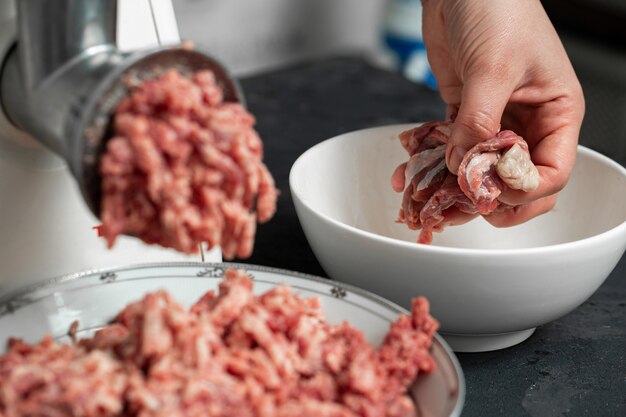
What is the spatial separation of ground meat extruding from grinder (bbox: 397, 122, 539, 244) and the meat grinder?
40 cm

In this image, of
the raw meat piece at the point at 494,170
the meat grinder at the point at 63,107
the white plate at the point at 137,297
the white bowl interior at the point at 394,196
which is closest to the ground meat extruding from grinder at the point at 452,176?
the raw meat piece at the point at 494,170

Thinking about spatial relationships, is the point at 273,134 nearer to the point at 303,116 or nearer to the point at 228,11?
the point at 303,116

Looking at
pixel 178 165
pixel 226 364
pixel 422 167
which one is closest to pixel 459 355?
pixel 422 167

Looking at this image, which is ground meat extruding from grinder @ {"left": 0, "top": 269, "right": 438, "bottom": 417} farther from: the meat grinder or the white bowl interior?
the white bowl interior

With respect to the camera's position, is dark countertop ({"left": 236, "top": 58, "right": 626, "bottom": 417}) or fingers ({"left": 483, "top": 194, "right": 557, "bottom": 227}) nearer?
dark countertop ({"left": 236, "top": 58, "right": 626, "bottom": 417})

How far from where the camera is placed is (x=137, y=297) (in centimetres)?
102

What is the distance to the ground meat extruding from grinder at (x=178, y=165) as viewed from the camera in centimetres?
76

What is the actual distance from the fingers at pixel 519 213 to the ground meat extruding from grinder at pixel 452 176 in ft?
0.06

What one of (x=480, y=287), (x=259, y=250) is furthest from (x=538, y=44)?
(x=259, y=250)

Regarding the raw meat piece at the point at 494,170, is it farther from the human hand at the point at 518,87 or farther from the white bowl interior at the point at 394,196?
the white bowl interior at the point at 394,196

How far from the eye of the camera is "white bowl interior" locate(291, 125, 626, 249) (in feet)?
4.25

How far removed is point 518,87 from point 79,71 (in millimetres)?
702

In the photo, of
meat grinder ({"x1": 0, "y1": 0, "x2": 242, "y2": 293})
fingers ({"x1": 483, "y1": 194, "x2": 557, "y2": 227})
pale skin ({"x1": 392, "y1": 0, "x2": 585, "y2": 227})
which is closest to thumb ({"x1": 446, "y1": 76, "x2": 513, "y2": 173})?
pale skin ({"x1": 392, "y1": 0, "x2": 585, "y2": 227})

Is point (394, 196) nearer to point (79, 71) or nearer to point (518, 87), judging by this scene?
point (518, 87)
